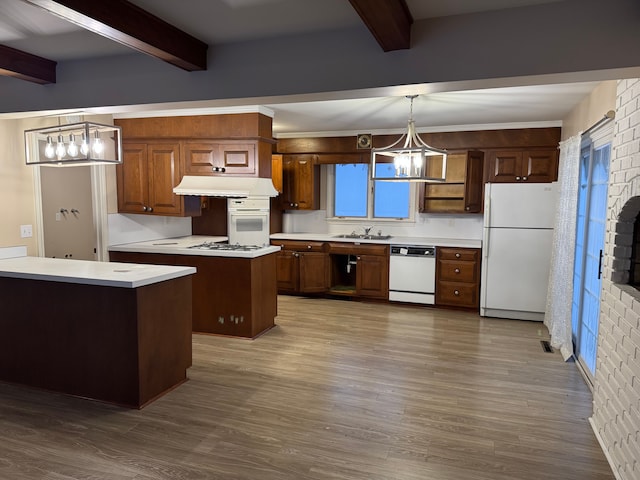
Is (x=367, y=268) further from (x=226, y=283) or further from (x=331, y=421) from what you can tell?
(x=331, y=421)

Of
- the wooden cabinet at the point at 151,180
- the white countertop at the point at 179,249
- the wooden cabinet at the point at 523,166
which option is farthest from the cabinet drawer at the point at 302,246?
the wooden cabinet at the point at 523,166

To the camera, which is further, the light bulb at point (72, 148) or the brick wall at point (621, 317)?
the light bulb at point (72, 148)

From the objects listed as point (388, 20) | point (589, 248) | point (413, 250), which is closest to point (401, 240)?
point (413, 250)

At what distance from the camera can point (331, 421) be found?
2.83m

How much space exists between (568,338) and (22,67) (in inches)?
183

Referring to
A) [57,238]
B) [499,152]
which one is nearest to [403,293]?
[499,152]

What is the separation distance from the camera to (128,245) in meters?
4.80

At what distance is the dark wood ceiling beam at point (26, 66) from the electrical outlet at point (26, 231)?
5.43 feet

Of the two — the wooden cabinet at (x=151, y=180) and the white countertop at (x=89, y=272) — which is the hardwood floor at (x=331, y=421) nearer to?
the white countertop at (x=89, y=272)

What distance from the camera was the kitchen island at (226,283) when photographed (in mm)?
4328

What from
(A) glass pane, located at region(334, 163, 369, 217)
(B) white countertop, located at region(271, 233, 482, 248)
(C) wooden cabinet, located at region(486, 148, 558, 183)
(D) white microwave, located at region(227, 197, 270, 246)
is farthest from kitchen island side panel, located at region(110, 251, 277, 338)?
(C) wooden cabinet, located at region(486, 148, 558, 183)

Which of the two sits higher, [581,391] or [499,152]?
[499,152]

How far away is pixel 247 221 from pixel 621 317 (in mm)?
3827

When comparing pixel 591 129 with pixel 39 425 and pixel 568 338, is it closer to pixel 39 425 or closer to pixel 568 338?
pixel 568 338
